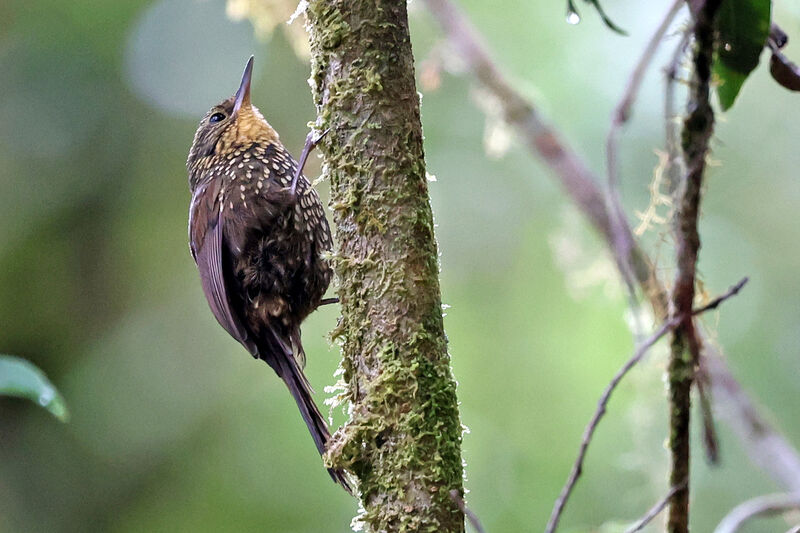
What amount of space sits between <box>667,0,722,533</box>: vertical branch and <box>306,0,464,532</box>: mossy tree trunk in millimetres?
511

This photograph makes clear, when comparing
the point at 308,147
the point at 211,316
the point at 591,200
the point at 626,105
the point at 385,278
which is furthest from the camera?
the point at 211,316

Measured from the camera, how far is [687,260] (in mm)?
1836

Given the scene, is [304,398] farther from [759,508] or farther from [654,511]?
[759,508]

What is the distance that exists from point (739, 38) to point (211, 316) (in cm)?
545

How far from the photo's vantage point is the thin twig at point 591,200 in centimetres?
237

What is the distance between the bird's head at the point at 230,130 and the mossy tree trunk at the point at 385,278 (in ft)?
4.26

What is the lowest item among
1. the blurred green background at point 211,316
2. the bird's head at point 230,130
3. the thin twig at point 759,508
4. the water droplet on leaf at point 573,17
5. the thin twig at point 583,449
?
the thin twig at point 759,508

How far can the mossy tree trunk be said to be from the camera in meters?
1.59

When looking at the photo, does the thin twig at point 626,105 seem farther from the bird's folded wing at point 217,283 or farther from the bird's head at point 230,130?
the bird's head at point 230,130

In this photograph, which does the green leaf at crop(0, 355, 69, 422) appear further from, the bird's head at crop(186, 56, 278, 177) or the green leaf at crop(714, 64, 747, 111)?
the green leaf at crop(714, 64, 747, 111)

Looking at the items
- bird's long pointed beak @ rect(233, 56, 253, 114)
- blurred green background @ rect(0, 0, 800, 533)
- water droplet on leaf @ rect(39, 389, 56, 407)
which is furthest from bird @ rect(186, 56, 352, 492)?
blurred green background @ rect(0, 0, 800, 533)

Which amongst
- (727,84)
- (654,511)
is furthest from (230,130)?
(654,511)

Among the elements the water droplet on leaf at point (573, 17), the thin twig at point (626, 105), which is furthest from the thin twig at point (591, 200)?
the water droplet on leaf at point (573, 17)

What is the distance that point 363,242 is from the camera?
1.72 m
